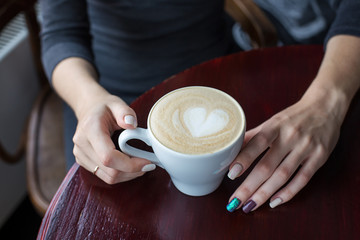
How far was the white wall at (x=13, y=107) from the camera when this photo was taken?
4.32ft

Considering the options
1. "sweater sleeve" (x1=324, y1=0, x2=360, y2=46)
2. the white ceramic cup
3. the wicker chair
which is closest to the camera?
the white ceramic cup

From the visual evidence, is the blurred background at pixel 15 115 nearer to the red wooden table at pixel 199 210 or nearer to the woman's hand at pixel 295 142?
the red wooden table at pixel 199 210

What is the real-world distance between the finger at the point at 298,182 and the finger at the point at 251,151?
7 cm

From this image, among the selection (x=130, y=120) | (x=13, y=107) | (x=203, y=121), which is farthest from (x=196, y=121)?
(x=13, y=107)

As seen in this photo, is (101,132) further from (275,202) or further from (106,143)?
(275,202)

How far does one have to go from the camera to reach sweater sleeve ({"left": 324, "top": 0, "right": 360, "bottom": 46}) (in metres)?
0.79

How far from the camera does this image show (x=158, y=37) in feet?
3.29

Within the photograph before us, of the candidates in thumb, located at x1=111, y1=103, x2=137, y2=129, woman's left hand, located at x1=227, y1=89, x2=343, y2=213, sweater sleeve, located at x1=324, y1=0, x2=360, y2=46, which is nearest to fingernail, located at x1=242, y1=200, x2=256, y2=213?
woman's left hand, located at x1=227, y1=89, x2=343, y2=213

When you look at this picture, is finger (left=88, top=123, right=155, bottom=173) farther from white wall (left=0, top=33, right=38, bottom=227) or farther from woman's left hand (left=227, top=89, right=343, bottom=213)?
white wall (left=0, top=33, right=38, bottom=227)

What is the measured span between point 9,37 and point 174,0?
2.65 ft

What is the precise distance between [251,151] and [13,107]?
1.12 metres

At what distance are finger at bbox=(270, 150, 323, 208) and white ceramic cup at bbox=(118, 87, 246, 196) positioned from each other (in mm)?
103

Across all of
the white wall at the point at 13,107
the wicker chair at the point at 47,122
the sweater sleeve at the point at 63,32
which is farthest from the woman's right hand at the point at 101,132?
the white wall at the point at 13,107

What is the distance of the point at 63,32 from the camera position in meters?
0.88
